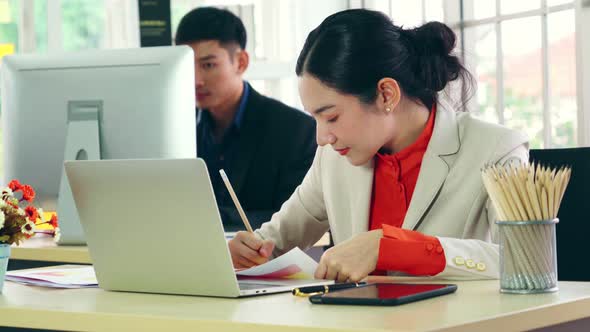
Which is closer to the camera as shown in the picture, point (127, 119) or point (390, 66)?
point (390, 66)

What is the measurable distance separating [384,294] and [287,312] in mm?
150

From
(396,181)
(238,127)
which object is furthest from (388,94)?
(238,127)

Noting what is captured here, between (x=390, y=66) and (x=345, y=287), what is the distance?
26.7 inches

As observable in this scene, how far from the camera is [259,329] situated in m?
1.34

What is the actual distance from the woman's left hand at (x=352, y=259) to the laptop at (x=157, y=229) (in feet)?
0.12

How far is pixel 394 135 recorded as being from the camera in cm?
226

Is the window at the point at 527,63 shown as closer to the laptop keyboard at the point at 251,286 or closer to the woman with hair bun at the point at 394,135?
the woman with hair bun at the point at 394,135

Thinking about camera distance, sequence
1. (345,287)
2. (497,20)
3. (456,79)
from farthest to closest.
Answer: (497,20) < (456,79) < (345,287)

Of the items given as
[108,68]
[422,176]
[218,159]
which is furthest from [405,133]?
[218,159]

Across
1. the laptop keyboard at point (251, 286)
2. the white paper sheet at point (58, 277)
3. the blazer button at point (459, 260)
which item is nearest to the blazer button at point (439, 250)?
the blazer button at point (459, 260)

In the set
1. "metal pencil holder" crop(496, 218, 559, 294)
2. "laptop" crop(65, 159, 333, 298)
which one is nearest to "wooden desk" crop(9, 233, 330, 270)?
"laptop" crop(65, 159, 333, 298)

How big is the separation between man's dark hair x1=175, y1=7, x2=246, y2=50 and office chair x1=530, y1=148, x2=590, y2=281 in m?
2.06

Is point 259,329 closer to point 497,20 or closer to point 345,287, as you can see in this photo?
point 345,287

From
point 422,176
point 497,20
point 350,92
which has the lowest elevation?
point 422,176
